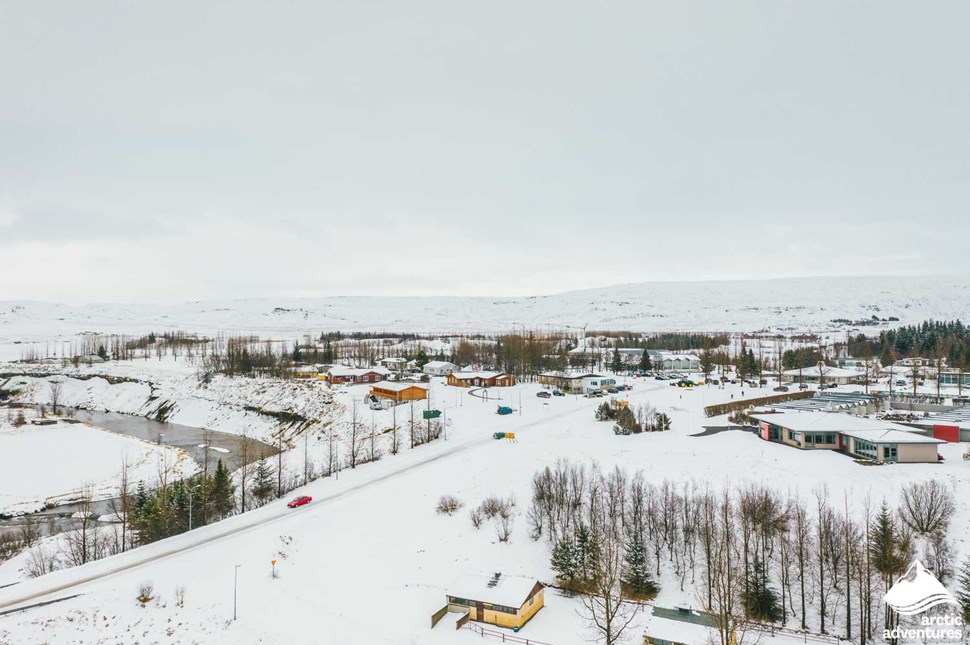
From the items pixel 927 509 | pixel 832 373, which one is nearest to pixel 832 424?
pixel 927 509

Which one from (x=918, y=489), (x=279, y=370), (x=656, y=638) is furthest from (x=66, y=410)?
(x=918, y=489)

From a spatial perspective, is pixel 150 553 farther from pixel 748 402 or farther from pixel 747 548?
pixel 748 402

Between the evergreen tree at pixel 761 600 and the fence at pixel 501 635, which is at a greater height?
the evergreen tree at pixel 761 600

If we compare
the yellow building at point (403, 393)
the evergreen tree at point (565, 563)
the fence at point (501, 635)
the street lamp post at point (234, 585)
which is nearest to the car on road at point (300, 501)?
the street lamp post at point (234, 585)

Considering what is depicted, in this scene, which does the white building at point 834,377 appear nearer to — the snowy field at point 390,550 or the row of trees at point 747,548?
the snowy field at point 390,550

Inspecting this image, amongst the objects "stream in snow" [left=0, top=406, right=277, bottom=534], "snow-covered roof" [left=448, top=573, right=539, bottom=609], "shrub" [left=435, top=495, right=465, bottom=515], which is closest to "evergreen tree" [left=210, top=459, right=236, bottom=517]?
"stream in snow" [left=0, top=406, right=277, bottom=534]

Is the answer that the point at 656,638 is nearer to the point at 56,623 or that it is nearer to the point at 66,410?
the point at 56,623
